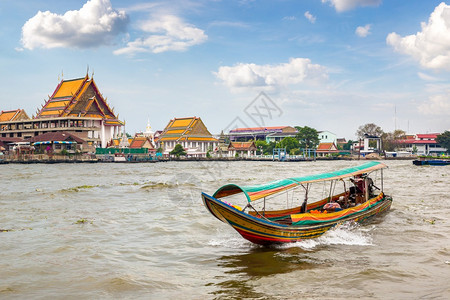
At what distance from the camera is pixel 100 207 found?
48.3 feet

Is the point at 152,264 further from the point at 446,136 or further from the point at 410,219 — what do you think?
the point at 446,136

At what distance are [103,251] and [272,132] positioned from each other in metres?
95.0

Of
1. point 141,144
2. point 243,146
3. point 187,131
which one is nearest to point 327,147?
point 243,146

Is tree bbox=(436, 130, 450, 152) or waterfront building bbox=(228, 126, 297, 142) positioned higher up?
waterfront building bbox=(228, 126, 297, 142)

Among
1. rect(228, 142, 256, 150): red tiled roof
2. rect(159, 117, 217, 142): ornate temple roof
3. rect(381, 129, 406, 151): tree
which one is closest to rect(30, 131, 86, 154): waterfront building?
rect(159, 117, 217, 142): ornate temple roof

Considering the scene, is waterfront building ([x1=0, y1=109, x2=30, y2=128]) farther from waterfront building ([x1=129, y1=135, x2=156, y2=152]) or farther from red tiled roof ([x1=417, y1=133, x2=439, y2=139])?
red tiled roof ([x1=417, y1=133, x2=439, y2=139])

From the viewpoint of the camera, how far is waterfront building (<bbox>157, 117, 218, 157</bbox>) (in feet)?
256

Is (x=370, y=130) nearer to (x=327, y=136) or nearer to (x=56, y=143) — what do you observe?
(x=327, y=136)

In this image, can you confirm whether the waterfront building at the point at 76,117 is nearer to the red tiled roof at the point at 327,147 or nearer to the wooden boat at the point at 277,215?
the red tiled roof at the point at 327,147

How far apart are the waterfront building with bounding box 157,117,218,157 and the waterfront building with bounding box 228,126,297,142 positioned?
873 inches

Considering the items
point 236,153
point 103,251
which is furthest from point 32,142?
point 103,251

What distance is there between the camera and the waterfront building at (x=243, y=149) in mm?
Answer: 81188

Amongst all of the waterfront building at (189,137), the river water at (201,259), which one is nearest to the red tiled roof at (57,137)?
the waterfront building at (189,137)

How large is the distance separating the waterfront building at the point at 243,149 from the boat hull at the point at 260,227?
2806 inches
